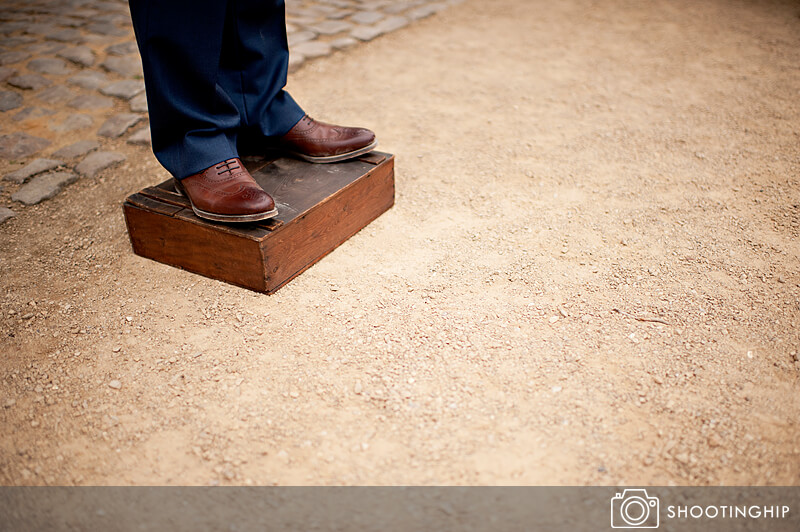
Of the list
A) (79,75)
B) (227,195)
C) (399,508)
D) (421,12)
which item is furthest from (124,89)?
(399,508)

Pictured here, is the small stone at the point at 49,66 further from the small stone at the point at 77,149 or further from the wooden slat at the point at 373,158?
the wooden slat at the point at 373,158

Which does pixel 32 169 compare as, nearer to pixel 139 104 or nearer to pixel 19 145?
pixel 19 145

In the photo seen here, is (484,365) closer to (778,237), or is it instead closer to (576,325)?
(576,325)

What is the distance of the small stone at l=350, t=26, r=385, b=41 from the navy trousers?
207cm

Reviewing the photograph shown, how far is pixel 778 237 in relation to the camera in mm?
2271

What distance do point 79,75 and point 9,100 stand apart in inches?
15.7

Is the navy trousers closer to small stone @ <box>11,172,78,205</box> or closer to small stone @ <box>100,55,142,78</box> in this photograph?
small stone @ <box>11,172,78,205</box>

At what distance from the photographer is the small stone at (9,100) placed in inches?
122

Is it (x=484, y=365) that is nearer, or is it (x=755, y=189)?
(x=484, y=365)

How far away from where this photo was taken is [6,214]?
7.96 ft

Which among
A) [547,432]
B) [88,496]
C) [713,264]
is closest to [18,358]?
[88,496]

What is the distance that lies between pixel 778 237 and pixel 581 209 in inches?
26.5

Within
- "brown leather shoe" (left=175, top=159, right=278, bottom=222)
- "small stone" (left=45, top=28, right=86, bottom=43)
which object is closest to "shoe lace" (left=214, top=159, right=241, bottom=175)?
"brown leather shoe" (left=175, top=159, right=278, bottom=222)

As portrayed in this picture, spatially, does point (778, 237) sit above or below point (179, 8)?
below
